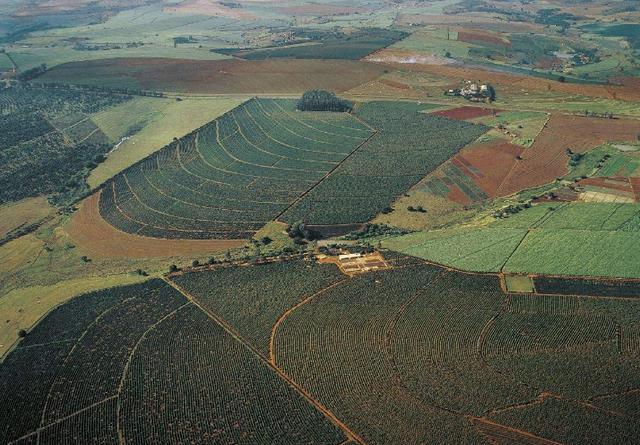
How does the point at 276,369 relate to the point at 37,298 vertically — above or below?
below

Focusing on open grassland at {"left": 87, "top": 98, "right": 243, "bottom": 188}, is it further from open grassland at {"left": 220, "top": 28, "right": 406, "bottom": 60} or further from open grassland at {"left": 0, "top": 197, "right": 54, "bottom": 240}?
open grassland at {"left": 220, "top": 28, "right": 406, "bottom": 60}

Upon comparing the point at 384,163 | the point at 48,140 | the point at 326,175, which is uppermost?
the point at 48,140

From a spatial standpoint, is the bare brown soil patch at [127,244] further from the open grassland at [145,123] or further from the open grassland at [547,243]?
the open grassland at [547,243]

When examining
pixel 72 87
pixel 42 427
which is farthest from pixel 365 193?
pixel 72 87

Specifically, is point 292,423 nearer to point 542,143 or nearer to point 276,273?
point 276,273

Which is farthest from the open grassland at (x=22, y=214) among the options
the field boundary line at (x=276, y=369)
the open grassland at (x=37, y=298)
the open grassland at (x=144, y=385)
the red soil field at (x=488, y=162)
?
the red soil field at (x=488, y=162)

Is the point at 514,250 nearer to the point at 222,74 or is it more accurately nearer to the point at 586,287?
the point at 586,287

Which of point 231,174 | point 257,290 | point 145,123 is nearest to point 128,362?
point 257,290
